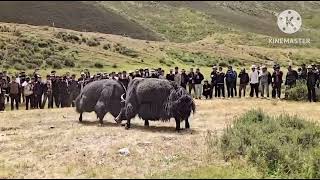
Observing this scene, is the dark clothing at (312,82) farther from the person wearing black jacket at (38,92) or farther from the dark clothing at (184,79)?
the person wearing black jacket at (38,92)

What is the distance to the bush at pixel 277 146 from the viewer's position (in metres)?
13.8

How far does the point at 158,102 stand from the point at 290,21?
54.4m

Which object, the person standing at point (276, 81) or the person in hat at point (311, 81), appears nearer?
the person in hat at point (311, 81)

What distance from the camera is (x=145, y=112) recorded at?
18891 mm

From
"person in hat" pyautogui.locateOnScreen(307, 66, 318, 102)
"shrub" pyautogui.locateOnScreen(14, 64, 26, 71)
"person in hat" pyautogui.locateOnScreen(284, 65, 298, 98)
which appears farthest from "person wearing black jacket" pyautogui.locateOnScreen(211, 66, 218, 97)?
"shrub" pyautogui.locateOnScreen(14, 64, 26, 71)

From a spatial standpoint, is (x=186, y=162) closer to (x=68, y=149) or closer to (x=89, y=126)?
(x=68, y=149)

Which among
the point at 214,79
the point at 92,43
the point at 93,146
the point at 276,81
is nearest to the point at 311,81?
the point at 276,81

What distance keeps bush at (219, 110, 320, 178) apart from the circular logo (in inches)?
2057

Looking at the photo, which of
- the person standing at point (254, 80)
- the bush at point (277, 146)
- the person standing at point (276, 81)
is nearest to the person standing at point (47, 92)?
the person standing at point (254, 80)

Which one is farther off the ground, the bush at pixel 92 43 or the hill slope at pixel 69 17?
the hill slope at pixel 69 17

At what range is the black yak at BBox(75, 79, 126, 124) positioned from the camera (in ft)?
66.4

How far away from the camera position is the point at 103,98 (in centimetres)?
2033

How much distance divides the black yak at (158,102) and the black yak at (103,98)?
117 centimetres

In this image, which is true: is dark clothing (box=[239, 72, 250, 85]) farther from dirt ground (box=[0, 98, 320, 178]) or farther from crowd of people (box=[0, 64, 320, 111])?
dirt ground (box=[0, 98, 320, 178])
